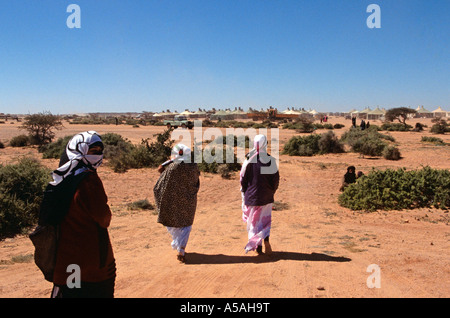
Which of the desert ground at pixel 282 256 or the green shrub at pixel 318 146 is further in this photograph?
the green shrub at pixel 318 146

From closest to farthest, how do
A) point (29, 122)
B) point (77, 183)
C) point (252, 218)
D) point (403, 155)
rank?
point (77, 183)
point (252, 218)
point (403, 155)
point (29, 122)

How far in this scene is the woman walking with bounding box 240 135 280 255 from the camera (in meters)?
5.61

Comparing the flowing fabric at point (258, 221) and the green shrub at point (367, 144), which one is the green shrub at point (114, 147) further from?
the green shrub at point (367, 144)

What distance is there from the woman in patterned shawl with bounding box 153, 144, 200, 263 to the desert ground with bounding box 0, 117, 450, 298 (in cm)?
45

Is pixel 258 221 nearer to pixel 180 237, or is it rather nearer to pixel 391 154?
pixel 180 237

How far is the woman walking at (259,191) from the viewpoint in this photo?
5.61m

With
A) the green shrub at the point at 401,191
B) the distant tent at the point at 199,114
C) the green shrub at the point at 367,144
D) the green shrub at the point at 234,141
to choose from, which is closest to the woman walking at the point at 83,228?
the green shrub at the point at 401,191

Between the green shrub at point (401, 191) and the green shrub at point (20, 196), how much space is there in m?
7.80

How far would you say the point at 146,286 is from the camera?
14.5 feet
